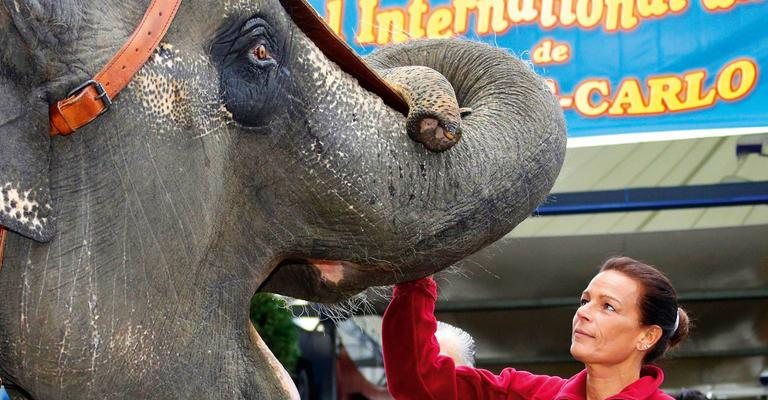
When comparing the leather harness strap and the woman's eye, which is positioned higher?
the woman's eye

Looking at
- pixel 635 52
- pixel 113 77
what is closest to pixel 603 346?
pixel 113 77

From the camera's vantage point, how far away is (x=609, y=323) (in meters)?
1.87

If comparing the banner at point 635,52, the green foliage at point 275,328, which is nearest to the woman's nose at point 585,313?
the banner at point 635,52

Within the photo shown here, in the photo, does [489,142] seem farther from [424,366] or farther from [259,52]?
[424,366]

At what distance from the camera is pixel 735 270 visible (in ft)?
22.4

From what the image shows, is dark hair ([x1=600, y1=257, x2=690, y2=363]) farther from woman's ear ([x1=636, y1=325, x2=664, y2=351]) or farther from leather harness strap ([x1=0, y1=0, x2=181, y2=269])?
leather harness strap ([x1=0, y1=0, x2=181, y2=269])

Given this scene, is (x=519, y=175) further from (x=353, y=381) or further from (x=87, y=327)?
(x=353, y=381)

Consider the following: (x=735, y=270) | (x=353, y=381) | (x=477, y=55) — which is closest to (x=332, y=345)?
Result: (x=353, y=381)

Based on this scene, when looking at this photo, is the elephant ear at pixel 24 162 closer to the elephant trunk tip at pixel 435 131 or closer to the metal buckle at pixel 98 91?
the metal buckle at pixel 98 91

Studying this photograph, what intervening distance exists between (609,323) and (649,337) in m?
0.09

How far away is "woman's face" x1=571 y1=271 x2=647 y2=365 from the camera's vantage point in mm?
1866

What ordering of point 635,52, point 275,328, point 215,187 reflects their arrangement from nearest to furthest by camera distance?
1. point 215,187
2. point 635,52
3. point 275,328

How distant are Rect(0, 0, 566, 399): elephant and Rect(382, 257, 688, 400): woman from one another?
0.62 m

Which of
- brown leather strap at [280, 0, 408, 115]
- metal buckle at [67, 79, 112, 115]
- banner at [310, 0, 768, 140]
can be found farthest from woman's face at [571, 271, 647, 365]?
banner at [310, 0, 768, 140]
